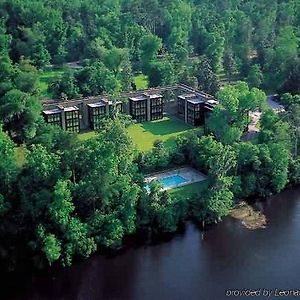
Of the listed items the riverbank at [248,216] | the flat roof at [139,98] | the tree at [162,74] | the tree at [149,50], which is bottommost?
the riverbank at [248,216]

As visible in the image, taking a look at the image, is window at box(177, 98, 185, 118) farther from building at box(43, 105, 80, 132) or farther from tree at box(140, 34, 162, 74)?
tree at box(140, 34, 162, 74)

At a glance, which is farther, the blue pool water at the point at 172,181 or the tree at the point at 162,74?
the tree at the point at 162,74

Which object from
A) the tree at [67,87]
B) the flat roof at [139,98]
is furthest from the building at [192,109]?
the tree at [67,87]

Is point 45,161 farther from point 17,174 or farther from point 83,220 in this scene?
point 83,220

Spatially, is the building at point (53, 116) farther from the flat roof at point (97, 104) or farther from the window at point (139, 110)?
the window at point (139, 110)

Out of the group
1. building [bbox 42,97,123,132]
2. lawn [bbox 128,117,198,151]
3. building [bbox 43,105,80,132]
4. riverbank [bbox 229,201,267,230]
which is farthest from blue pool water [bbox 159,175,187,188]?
building [bbox 43,105,80,132]

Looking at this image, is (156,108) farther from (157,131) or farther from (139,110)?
(157,131)
